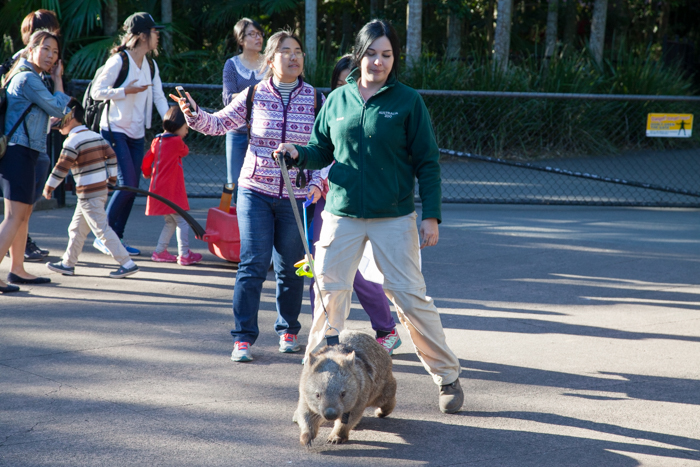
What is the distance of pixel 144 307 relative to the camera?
5.62 meters

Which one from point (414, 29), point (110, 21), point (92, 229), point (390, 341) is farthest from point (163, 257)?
point (110, 21)

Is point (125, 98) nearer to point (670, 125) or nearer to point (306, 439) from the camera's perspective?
point (306, 439)

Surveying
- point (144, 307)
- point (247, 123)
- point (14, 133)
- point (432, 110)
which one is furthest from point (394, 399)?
point (432, 110)

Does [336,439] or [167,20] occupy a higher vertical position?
[167,20]

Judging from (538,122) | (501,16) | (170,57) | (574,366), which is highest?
(501,16)

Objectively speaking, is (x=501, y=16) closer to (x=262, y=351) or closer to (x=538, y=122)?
(x=538, y=122)

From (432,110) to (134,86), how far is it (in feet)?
21.9

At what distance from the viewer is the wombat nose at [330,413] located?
3189mm

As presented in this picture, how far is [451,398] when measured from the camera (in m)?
3.83

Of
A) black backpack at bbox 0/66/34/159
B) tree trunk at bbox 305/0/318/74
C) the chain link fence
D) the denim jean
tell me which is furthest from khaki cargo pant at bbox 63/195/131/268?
tree trunk at bbox 305/0/318/74

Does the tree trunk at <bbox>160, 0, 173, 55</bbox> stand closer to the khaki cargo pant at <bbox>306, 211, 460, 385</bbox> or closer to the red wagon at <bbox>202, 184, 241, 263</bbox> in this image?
the red wagon at <bbox>202, 184, 241, 263</bbox>

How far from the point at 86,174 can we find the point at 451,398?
3987 millimetres

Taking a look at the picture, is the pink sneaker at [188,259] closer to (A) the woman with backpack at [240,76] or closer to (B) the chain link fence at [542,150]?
(A) the woman with backpack at [240,76]

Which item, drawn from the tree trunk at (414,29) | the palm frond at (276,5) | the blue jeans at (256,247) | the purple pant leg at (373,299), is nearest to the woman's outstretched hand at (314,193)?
the blue jeans at (256,247)
